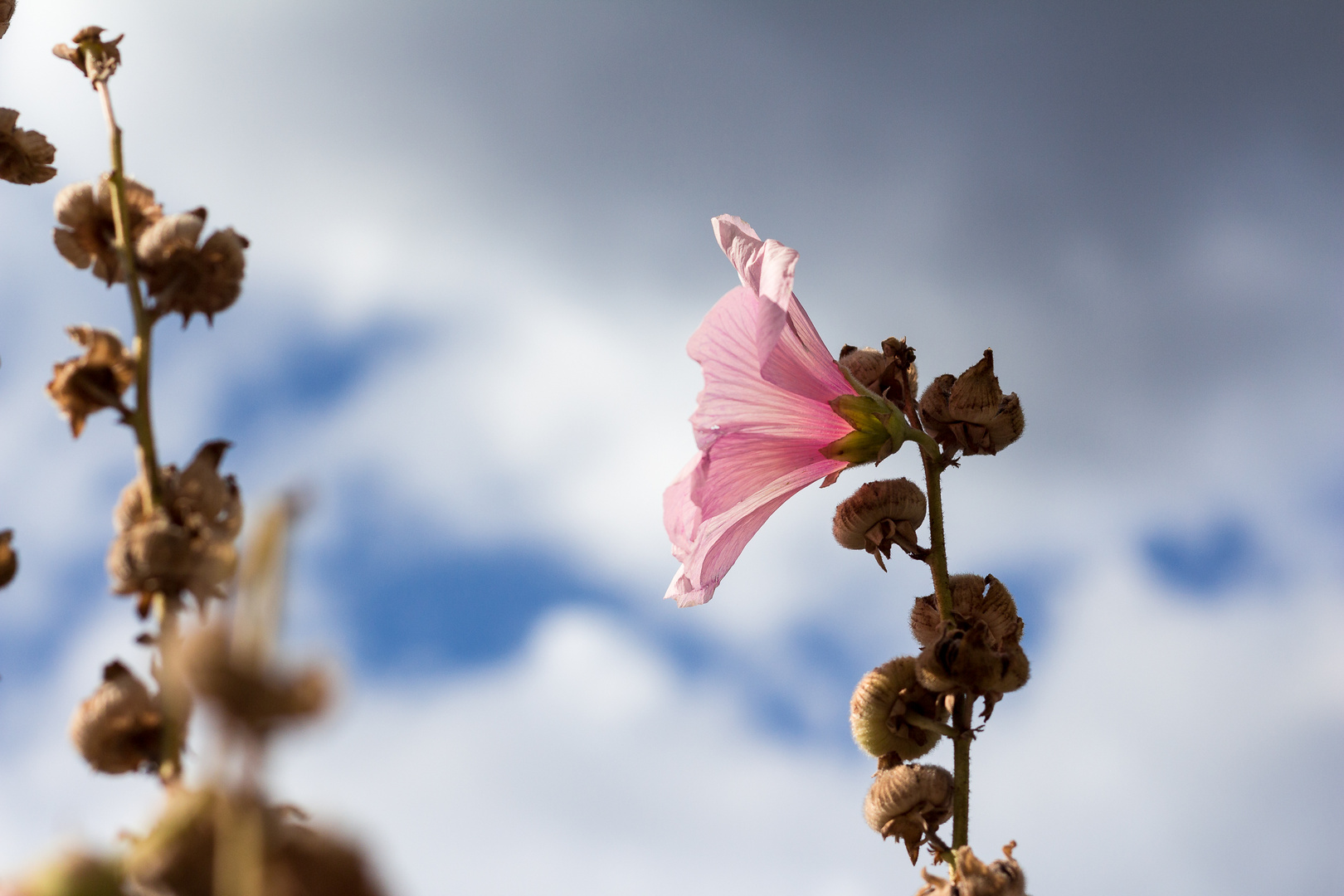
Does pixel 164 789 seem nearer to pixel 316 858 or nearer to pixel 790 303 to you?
pixel 316 858

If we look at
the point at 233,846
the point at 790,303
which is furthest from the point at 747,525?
the point at 233,846

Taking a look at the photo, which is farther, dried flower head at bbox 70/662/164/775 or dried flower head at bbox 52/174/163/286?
dried flower head at bbox 52/174/163/286

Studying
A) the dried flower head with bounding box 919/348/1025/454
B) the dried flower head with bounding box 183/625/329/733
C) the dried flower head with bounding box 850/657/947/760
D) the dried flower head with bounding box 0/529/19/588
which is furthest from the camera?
the dried flower head with bounding box 919/348/1025/454

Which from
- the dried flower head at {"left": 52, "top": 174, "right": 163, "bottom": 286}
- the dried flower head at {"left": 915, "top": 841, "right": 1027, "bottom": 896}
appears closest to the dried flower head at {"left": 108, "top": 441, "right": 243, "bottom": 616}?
the dried flower head at {"left": 52, "top": 174, "right": 163, "bottom": 286}

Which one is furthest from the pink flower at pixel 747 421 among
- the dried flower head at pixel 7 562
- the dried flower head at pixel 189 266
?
the dried flower head at pixel 7 562

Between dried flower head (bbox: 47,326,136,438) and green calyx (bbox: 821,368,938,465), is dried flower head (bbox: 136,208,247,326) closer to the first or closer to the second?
dried flower head (bbox: 47,326,136,438)

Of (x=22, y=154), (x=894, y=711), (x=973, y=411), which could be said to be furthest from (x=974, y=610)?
(x=22, y=154)
